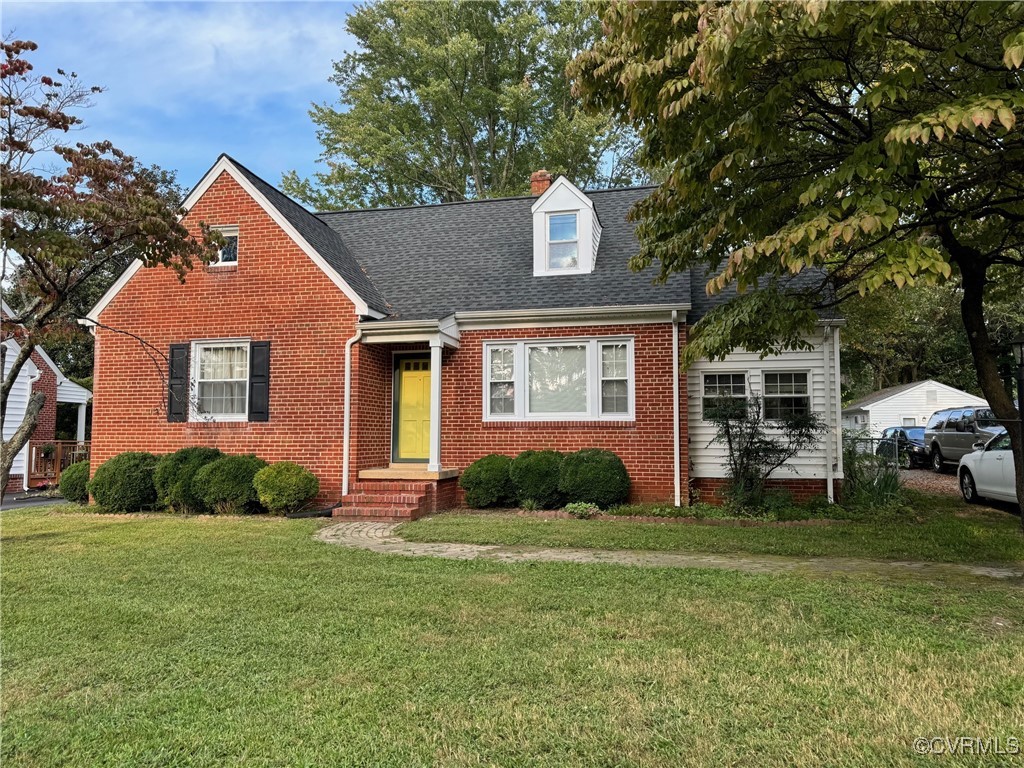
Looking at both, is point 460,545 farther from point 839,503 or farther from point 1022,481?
point 839,503

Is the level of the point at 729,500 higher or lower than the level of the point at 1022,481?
lower

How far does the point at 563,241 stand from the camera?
44.1 ft

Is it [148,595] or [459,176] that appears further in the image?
[459,176]

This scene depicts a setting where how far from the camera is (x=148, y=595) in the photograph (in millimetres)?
5801

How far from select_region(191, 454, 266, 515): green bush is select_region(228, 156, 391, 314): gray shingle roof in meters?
3.86

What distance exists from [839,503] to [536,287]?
6.93 meters

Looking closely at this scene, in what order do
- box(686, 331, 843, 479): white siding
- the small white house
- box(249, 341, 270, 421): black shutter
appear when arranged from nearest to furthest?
1. box(686, 331, 843, 479): white siding
2. box(249, 341, 270, 421): black shutter
3. the small white house

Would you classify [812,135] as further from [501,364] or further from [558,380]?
[501,364]

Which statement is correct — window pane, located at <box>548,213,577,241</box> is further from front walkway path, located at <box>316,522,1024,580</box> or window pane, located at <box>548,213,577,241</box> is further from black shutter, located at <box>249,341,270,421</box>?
front walkway path, located at <box>316,522,1024,580</box>

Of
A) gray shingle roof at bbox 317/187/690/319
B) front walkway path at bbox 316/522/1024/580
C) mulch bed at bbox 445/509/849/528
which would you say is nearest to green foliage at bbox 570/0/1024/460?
front walkway path at bbox 316/522/1024/580

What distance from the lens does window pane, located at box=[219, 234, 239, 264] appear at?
13.0m

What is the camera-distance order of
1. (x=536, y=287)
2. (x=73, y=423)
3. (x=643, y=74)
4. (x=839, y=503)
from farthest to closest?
(x=73, y=423)
(x=536, y=287)
(x=839, y=503)
(x=643, y=74)

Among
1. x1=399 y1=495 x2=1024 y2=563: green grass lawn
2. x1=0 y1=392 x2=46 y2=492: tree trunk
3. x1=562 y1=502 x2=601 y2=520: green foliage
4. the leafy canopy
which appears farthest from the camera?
x1=562 y1=502 x2=601 y2=520: green foliage

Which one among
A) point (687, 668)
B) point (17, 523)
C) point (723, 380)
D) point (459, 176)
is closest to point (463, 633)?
point (687, 668)
